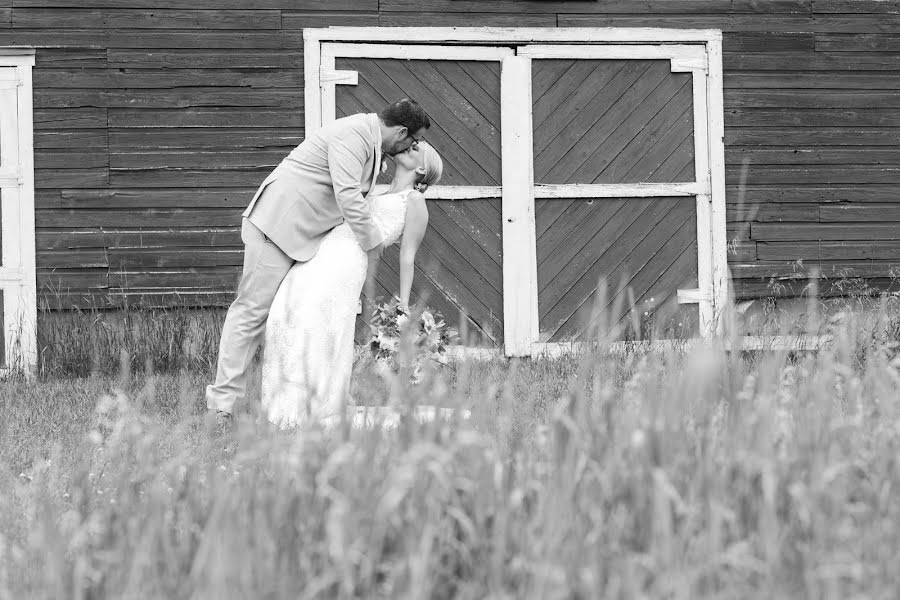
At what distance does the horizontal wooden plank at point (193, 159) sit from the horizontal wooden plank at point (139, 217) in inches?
11.3

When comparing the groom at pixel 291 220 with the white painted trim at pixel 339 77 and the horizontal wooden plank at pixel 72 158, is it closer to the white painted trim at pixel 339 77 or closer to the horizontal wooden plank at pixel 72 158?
the white painted trim at pixel 339 77

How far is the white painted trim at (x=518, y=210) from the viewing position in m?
7.60

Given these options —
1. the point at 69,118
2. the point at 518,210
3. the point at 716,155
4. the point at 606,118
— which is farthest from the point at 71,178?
the point at 716,155

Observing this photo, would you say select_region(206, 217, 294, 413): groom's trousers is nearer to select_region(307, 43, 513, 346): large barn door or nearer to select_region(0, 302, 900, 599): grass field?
select_region(0, 302, 900, 599): grass field

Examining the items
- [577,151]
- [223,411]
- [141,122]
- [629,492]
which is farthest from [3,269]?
[629,492]

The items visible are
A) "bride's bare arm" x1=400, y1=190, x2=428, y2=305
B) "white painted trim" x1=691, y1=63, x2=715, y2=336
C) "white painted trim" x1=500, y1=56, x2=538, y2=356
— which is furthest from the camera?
"white painted trim" x1=691, y1=63, x2=715, y2=336

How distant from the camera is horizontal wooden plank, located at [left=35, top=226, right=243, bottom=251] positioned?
7.34m

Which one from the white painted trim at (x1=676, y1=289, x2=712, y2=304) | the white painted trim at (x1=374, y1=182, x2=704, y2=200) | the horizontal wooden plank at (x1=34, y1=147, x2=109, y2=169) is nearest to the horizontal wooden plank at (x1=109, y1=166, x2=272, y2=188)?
the horizontal wooden plank at (x1=34, y1=147, x2=109, y2=169)

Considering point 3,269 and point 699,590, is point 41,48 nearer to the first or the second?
point 3,269

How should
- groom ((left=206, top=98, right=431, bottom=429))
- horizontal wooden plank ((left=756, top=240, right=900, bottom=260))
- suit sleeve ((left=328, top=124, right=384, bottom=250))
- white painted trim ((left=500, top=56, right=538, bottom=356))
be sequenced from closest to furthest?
suit sleeve ((left=328, top=124, right=384, bottom=250)) → groom ((left=206, top=98, right=431, bottom=429)) → white painted trim ((left=500, top=56, right=538, bottom=356)) → horizontal wooden plank ((left=756, top=240, right=900, bottom=260))

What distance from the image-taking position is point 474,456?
2549 millimetres

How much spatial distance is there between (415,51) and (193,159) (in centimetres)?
162

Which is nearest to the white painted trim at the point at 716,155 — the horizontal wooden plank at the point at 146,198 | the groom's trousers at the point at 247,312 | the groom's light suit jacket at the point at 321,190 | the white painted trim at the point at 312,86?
the white painted trim at the point at 312,86

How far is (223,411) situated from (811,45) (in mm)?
5046
